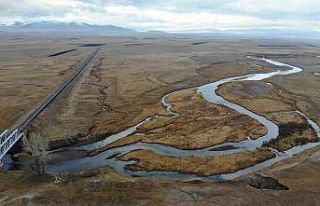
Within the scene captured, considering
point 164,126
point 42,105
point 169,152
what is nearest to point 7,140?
point 169,152

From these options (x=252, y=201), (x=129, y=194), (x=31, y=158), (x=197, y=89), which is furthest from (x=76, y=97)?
(x=252, y=201)

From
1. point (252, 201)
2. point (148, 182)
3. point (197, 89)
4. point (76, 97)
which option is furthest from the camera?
point (197, 89)

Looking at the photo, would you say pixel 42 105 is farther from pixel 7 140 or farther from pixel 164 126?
pixel 164 126

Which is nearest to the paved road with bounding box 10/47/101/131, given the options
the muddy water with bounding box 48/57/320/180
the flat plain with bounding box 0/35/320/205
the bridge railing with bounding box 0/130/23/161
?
the flat plain with bounding box 0/35/320/205

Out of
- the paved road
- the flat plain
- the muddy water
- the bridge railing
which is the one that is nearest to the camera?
the flat plain

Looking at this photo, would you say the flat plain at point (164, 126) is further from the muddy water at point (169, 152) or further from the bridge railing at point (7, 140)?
the bridge railing at point (7, 140)

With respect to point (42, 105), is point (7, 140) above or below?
above

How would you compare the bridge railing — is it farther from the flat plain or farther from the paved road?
the flat plain

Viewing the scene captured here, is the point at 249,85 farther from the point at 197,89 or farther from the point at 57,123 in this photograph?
the point at 57,123
